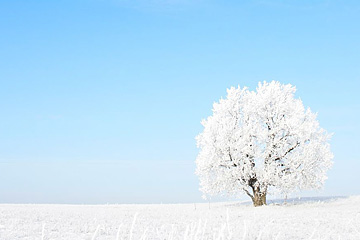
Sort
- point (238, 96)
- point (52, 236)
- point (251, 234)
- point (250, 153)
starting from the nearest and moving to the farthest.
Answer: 1. point (52, 236)
2. point (251, 234)
3. point (250, 153)
4. point (238, 96)

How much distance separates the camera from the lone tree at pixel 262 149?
32.9 metres

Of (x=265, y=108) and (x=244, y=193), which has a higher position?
(x=265, y=108)

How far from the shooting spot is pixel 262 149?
33.7 metres

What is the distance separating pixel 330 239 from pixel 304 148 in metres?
19.4

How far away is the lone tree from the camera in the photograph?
32.9 metres

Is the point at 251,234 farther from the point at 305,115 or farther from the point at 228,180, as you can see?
the point at 305,115

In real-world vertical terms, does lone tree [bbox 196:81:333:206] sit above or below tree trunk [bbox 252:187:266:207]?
above

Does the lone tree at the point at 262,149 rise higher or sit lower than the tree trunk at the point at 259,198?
higher

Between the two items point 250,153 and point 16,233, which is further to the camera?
point 250,153

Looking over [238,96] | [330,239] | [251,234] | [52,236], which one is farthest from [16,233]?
[238,96]

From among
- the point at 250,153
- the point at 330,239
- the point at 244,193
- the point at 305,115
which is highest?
the point at 305,115

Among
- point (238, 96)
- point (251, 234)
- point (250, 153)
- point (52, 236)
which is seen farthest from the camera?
point (238, 96)

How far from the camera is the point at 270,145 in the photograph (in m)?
33.3

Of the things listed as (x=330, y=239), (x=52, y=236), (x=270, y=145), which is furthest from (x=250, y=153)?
(x=52, y=236)
